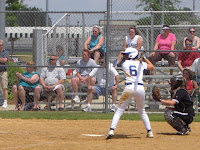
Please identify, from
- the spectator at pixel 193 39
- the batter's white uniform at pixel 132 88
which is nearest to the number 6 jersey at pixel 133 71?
the batter's white uniform at pixel 132 88

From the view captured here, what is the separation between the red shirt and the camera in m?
14.1

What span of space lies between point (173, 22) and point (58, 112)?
4.91 meters

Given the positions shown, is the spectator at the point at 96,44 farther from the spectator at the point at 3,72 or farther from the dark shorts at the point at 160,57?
the spectator at the point at 3,72

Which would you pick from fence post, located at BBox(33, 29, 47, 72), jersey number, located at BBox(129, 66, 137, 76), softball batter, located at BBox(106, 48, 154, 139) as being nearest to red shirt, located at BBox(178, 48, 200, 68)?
fence post, located at BBox(33, 29, 47, 72)

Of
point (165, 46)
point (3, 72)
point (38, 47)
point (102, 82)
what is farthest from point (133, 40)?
point (3, 72)

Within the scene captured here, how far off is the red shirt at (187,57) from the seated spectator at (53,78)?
3.41 metres

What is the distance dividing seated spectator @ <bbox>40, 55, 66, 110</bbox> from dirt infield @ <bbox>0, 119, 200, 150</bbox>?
6.12 ft

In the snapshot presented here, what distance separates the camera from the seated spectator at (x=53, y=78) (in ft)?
45.8

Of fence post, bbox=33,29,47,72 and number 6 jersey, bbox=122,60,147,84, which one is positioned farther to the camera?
fence post, bbox=33,29,47,72

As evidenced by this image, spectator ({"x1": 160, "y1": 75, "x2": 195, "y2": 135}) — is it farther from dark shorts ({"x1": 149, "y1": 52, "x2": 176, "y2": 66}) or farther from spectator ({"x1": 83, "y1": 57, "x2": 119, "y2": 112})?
dark shorts ({"x1": 149, "y1": 52, "x2": 176, "y2": 66})

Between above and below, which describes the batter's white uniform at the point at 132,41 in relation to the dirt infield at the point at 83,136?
above

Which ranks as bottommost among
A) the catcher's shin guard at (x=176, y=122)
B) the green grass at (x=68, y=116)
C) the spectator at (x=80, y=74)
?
the green grass at (x=68, y=116)

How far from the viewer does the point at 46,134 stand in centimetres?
988

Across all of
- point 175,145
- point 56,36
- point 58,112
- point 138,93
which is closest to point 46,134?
point 138,93
